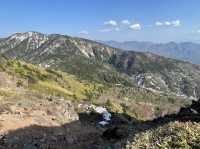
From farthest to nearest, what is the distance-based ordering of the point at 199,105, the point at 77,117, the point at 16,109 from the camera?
the point at 77,117 → the point at 199,105 → the point at 16,109

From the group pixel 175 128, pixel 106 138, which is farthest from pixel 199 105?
pixel 175 128

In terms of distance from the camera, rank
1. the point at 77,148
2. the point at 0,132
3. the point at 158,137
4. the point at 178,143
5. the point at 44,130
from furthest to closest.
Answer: the point at 44,130 → the point at 0,132 → the point at 77,148 → the point at 158,137 → the point at 178,143

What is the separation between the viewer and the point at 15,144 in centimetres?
3300

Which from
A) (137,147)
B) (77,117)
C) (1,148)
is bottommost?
(77,117)

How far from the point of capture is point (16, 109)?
52031 millimetres

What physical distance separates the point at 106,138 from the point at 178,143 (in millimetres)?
18746

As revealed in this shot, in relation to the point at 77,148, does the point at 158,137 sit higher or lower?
higher

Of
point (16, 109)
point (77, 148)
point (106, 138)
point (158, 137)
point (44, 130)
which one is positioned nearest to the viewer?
point (158, 137)

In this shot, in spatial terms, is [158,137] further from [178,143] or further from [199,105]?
[199,105]

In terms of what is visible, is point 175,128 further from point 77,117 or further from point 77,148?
point 77,117

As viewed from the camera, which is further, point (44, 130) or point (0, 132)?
point (44, 130)

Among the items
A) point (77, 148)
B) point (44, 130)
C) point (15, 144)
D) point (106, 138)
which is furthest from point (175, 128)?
point (44, 130)

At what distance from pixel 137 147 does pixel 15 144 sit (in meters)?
20.8

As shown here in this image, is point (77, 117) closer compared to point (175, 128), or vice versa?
point (175, 128)
